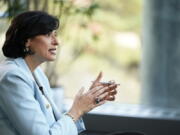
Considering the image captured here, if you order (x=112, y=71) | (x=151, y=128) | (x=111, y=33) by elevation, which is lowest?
(x=151, y=128)

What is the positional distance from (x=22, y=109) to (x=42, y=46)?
0.34m

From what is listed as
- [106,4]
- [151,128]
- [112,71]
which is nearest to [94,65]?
[112,71]

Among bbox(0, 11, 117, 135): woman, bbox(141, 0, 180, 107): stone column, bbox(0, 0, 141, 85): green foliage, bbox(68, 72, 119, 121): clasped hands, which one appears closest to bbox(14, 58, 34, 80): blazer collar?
bbox(0, 11, 117, 135): woman

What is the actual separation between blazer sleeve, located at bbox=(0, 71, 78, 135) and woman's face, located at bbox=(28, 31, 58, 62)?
0.17 metres

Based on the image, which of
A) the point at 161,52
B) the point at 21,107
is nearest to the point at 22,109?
the point at 21,107

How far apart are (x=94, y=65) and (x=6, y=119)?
2.13 metres

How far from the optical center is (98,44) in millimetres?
4121

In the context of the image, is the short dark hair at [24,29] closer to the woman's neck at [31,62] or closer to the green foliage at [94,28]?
the woman's neck at [31,62]

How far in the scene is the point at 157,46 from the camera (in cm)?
389

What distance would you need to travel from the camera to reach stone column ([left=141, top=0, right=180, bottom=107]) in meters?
3.83

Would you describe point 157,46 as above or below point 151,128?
above

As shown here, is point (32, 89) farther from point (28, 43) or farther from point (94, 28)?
point (94, 28)

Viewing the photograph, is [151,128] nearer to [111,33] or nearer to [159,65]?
[159,65]

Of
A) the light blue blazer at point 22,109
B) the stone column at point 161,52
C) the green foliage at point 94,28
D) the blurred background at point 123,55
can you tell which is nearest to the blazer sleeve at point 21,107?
the light blue blazer at point 22,109
